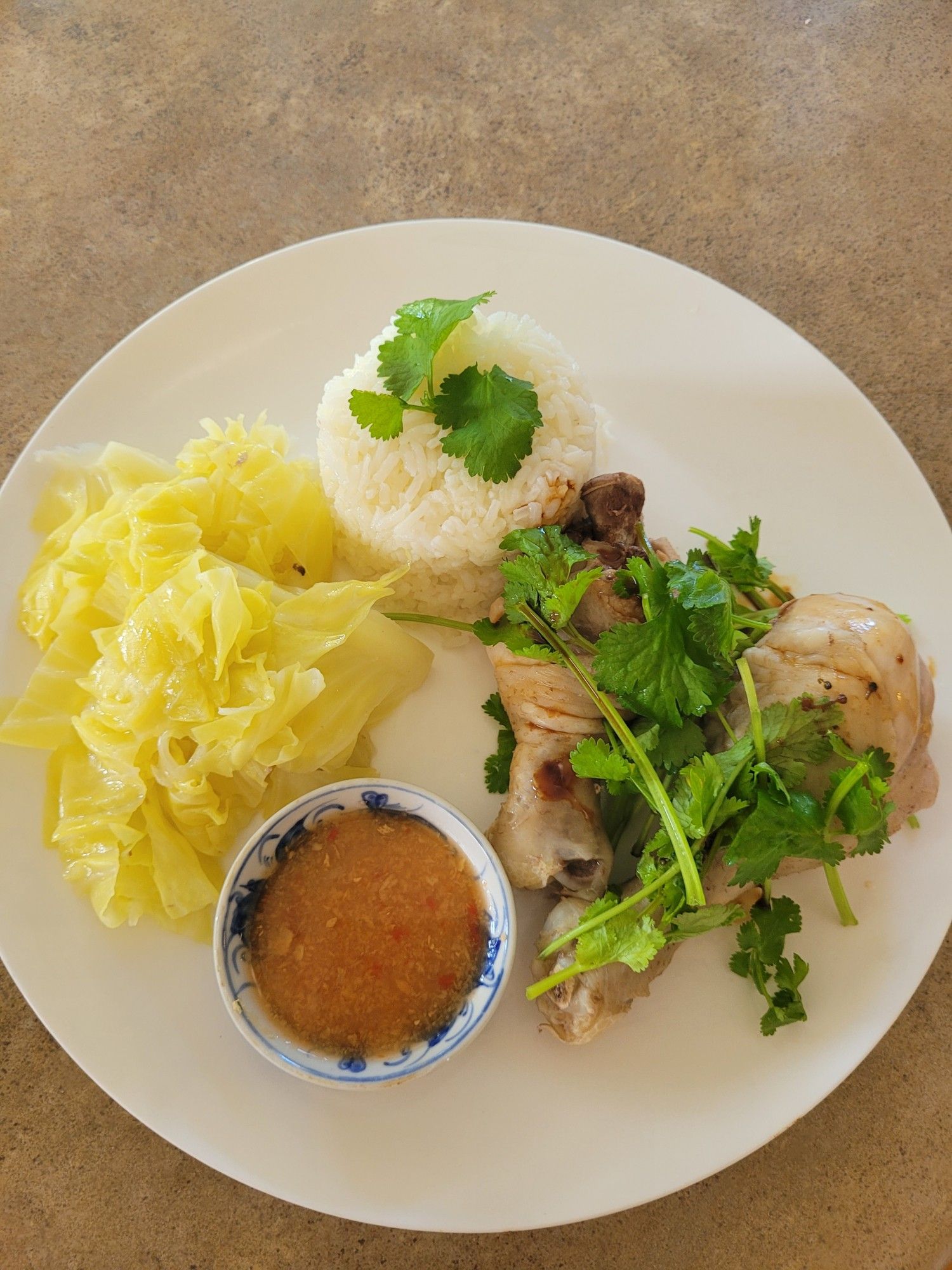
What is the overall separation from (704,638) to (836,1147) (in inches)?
66.0

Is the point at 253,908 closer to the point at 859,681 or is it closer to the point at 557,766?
the point at 557,766

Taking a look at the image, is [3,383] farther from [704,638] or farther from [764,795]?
[764,795]

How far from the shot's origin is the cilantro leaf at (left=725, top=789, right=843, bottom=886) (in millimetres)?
2133

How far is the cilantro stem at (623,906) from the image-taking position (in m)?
2.18

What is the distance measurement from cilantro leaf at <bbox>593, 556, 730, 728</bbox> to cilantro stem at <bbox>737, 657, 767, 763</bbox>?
9cm

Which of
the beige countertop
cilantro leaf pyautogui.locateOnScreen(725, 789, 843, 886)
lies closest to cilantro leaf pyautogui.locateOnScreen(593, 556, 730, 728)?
cilantro leaf pyautogui.locateOnScreen(725, 789, 843, 886)

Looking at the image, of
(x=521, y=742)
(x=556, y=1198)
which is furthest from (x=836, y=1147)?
(x=521, y=742)

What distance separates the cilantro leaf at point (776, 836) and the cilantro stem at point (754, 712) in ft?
0.31

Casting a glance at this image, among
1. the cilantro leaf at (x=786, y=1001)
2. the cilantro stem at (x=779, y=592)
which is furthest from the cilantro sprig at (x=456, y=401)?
the cilantro leaf at (x=786, y=1001)

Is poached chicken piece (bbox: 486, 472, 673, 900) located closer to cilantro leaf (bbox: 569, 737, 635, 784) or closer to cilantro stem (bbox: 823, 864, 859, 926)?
cilantro leaf (bbox: 569, 737, 635, 784)

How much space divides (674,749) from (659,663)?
0.22 m

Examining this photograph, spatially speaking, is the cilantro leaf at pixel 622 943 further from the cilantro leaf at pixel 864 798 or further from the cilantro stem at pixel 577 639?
the cilantro stem at pixel 577 639

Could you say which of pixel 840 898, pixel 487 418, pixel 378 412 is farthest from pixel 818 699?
pixel 378 412

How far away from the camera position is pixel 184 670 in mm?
2432
